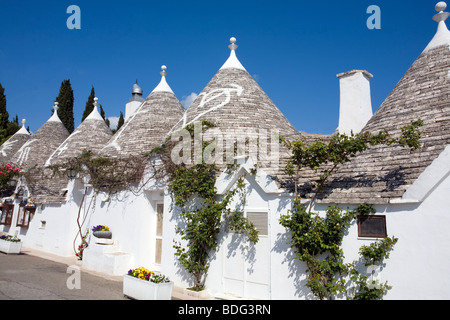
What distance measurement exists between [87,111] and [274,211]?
36070 mm

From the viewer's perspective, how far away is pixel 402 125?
7137 mm

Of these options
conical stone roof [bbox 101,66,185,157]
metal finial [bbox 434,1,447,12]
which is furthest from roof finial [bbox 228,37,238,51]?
metal finial [bbox 434,1,447,12]

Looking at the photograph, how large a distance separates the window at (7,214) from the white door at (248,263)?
1560 centimetres

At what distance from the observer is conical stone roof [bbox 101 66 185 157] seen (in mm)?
13258

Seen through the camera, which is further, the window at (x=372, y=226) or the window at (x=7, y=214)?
the window at (x=7, y=214)

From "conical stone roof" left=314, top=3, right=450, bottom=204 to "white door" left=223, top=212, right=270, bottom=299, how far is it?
186 cm

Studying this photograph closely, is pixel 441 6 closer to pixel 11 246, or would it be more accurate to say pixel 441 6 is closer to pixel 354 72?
pixel 354 72

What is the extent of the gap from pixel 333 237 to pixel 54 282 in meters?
7.44

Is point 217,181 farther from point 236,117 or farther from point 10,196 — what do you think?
point 10,196

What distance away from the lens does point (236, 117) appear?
10.8 metres

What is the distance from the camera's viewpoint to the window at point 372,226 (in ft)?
20.0

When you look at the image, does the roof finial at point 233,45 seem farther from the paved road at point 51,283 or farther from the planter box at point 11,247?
the planter box at point 11,247

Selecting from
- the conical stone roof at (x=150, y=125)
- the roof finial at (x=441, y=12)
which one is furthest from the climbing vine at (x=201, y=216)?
the roof finial at (x=441, y=12)

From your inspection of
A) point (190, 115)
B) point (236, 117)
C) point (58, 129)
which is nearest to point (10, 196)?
point (58, 129)
